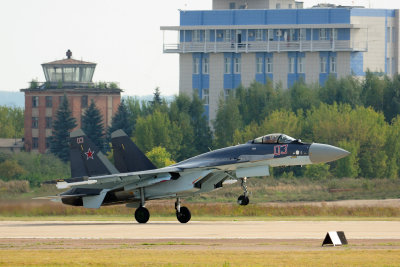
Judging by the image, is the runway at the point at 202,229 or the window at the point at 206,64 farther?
the window at the point at 206,64

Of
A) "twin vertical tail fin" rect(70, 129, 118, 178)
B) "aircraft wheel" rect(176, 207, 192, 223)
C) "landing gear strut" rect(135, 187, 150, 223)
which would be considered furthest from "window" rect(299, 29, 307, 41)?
"landing gear strut" rect(135, 187, 150, 223)

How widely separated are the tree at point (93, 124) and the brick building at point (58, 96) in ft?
15.5

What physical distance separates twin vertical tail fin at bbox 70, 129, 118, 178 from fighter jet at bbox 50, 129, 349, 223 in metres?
0.04

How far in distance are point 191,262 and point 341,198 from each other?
1744 inches

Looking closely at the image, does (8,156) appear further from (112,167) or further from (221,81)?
(112,167)

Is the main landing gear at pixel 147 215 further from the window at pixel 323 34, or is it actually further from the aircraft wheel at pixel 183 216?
the window at pixel 323 34

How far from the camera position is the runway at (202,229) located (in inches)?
1308

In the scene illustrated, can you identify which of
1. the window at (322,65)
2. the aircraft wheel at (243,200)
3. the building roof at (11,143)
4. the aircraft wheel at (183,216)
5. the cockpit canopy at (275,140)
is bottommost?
the building roof at (11,143)

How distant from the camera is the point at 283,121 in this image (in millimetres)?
91625

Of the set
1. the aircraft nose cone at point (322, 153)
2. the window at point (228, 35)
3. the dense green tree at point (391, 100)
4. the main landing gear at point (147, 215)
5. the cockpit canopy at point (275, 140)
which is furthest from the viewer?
the window at point (228, 35)

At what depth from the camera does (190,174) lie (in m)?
39.7

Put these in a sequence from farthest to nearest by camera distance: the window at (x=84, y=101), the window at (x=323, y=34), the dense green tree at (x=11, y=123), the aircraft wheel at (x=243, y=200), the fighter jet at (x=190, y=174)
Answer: the dense green tree at (x=11, y=123) < the window at (x=84, y=101) < the window at (x=323, y=34) < the fighter jet at (x=190, y=174) < the aircraft wheel at (x=243, y=200)

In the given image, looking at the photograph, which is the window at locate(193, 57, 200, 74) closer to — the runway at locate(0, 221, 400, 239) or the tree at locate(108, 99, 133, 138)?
the tree at locate(108, 99, 133, 138)

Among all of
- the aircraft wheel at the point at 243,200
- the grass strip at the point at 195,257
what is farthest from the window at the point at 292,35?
the grass strip at the point at 195,257
